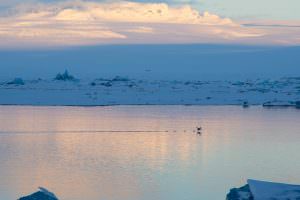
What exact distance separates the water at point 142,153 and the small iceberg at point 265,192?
3.70 ft

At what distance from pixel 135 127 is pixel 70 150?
4.85 meters

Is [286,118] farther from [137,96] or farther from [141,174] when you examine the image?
[141,174]

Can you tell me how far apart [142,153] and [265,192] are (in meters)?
6.02

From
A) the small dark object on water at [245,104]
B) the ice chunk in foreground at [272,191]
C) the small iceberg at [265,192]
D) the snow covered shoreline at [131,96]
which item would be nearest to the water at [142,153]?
the small iceberg at [265,192]

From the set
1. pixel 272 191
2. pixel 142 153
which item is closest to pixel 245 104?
pixel 142 153

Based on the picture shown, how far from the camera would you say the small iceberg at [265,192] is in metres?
8.96

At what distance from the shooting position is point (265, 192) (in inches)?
361

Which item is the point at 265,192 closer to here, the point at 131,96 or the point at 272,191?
the point at 272,191

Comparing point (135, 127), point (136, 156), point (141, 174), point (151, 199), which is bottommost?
point (151, 199)

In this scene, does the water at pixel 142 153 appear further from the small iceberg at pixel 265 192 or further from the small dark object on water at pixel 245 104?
the small dark object on water at pixel 245 104

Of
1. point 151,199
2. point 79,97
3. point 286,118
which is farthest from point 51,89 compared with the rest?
point 151,199

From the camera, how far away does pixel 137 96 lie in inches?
1264

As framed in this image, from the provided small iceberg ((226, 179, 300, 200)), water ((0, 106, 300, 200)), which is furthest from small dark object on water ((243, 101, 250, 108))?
small iceberg ((226, 179, 300, 200))

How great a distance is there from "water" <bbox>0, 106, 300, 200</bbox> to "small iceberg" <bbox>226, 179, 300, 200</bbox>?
113 centimetres
